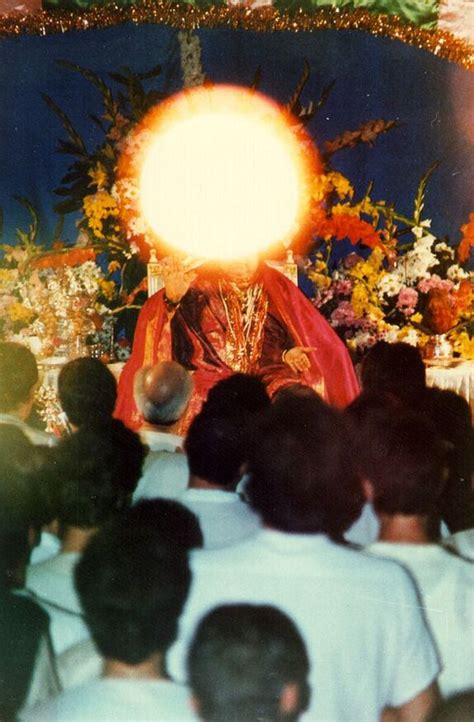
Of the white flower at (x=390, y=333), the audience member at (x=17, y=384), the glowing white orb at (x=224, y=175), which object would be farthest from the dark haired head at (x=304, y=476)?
the glowing white orb at (x=224, y=175)

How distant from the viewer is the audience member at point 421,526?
1.96 meters

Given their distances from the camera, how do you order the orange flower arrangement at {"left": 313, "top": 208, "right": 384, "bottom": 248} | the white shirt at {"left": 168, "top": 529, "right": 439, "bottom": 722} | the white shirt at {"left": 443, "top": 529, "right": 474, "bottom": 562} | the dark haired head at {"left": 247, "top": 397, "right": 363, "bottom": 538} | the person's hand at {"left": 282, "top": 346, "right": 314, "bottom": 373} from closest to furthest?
the white shirt at {"left": 168, "top": 529, "right": 439, "bottom": 722} → the dark haired head at {"left": 247, "top": 397, "right": 363, "bottom": 538} → the white shirt at {"left": 443, "top": 529, "right": 474, "bottom": 562} → the person's hand at {"left": 282, "top": 346, "right": 314, "bottom": 373} → the orange flower arrangement at {"left": 313, "top": 208, "right": 384, "bottom": 248}

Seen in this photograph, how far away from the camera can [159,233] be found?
5.88m

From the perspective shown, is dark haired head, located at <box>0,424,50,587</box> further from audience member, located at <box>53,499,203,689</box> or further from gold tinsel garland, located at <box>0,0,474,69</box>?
gold tinsel garland, located at <box>0,0,474,69</box>

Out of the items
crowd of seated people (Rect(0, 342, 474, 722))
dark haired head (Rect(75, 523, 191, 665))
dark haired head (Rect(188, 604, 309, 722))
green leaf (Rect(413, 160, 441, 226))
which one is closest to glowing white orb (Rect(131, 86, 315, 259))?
green leaf (Rect(413, 160, 441, 226))

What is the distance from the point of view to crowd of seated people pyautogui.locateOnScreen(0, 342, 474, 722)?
1591 millimetres

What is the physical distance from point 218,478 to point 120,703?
0.90 m

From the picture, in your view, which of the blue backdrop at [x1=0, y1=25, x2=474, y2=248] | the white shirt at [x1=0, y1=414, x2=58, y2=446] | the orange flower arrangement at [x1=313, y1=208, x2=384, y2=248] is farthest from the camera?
the blue backdrop at [x1=0, y1=25, x2=474, y2=248]

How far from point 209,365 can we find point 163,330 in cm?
35

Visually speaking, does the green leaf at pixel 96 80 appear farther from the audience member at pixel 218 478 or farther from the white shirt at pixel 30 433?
the audience member at pixel 218 478

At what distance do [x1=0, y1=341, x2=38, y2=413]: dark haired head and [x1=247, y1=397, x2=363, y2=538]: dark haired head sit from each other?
147cm

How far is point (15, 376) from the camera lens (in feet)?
10.7

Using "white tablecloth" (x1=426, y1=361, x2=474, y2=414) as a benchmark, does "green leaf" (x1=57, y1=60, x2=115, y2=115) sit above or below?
above

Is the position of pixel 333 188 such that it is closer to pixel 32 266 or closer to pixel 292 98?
pixel 292 98
